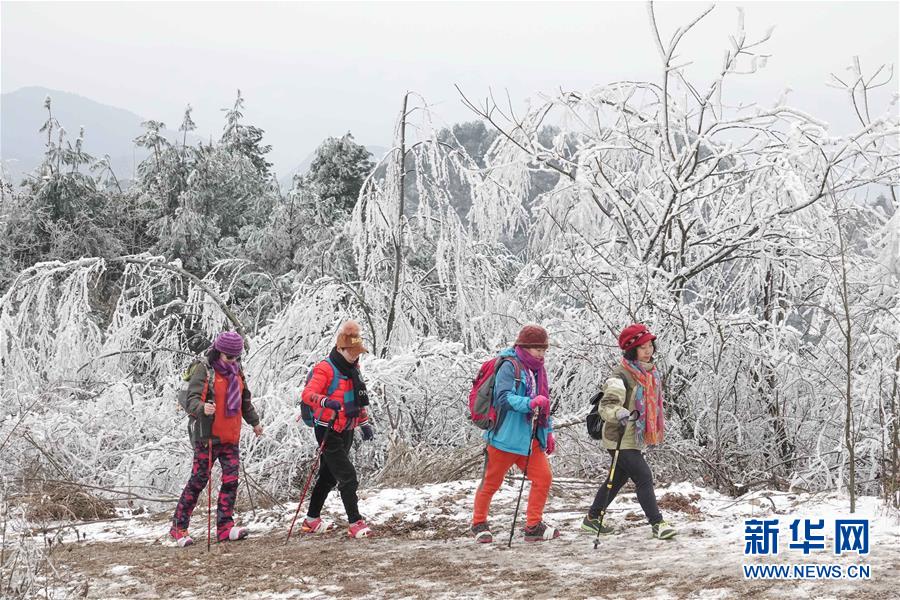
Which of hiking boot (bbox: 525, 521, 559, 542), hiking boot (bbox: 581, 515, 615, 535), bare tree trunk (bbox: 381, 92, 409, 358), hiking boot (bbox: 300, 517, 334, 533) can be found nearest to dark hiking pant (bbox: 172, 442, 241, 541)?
hiking boot (bbox: 300, 517, 334, 533)

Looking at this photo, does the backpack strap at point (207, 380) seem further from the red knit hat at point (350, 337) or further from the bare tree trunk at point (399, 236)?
the bare tree trunk at point (399, 236)

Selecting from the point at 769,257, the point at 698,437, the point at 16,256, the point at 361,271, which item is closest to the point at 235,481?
the point at 361,271

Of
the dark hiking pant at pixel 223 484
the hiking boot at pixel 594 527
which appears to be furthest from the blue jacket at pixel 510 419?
the dark hiking pant at pixel 223 484

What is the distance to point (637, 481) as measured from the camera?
4656 mm

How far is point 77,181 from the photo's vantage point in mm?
18547

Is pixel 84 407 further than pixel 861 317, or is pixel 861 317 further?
pixel 84 407

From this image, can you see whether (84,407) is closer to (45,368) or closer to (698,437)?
(45,368)

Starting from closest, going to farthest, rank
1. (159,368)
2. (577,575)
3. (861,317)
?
(577,575) → (861,317) → (159,368)

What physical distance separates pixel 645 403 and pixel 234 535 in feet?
9.83

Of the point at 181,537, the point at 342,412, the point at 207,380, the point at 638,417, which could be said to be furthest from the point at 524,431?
the point at 181,537

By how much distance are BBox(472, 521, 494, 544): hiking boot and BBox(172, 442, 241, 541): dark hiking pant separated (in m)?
1.76

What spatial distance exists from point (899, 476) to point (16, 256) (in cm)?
1879

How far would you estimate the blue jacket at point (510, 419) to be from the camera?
474 centimetres

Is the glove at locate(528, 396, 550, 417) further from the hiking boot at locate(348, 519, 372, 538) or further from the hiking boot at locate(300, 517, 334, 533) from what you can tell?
the hiking boot at locate(300, 517, 334, 533)
